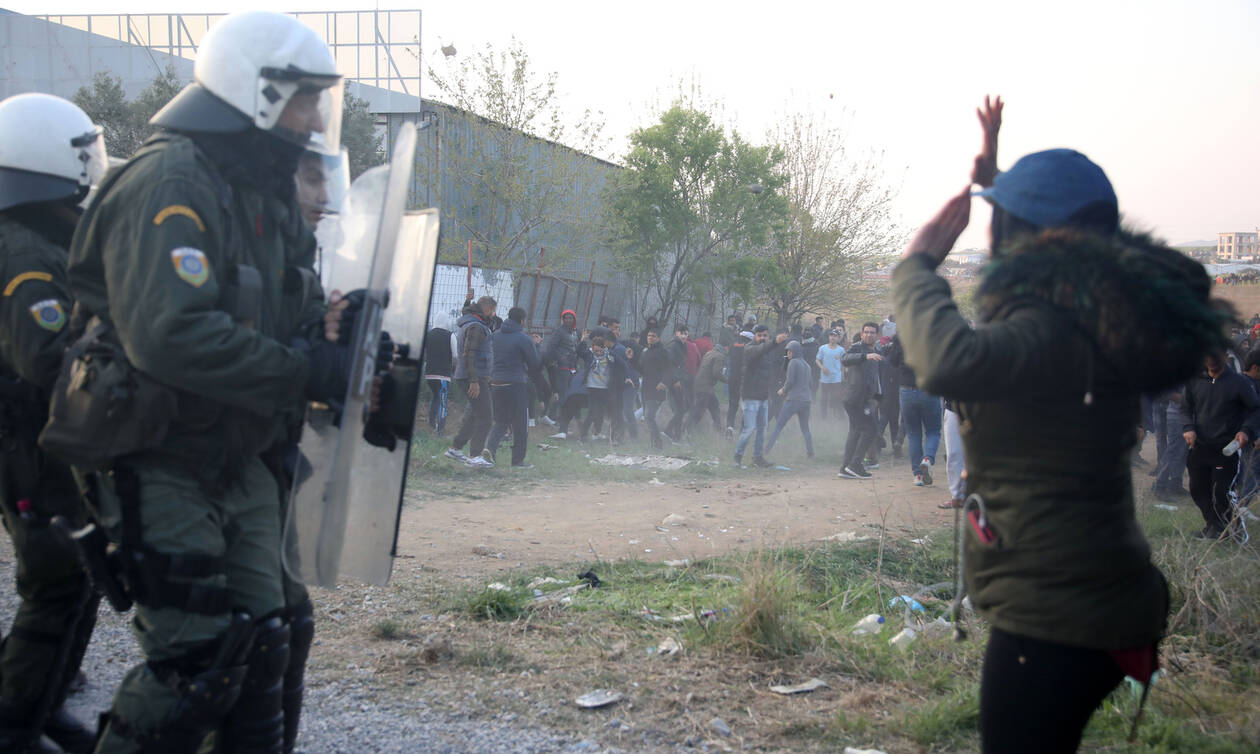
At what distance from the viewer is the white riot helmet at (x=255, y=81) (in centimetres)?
226

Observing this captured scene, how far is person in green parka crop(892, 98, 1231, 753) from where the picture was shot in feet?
5.66

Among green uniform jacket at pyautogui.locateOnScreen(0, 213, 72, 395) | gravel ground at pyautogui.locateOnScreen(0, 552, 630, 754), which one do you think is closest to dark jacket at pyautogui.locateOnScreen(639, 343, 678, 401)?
gravel ground at pyautogui.locateOnScreen(0, 552, 630, 754)

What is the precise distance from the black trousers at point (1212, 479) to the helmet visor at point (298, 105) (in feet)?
22.6

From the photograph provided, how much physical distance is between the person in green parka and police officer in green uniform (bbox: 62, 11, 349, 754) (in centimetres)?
148

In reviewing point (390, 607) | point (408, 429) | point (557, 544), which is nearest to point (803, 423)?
point (557, 544)

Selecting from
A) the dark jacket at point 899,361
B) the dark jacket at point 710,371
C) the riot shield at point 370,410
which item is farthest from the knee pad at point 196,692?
the dark jacket at point 710,371

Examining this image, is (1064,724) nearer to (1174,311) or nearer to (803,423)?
(1174,311)

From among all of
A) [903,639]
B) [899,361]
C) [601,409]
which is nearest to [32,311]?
[903,639]

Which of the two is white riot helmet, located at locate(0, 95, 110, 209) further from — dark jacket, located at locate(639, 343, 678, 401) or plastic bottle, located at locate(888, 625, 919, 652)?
dark jacket, located at locate(639, 343, 678, 401)

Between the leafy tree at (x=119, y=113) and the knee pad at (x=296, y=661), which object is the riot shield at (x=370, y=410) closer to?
the knee pad at (x=296, y=661)

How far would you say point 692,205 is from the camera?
2316cm

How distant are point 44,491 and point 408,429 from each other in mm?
1148

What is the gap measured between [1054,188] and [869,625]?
9.13ft

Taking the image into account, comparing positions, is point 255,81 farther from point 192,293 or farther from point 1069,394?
point 1069,394
